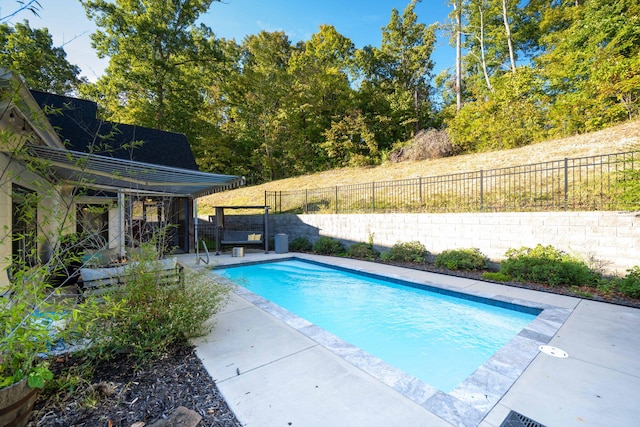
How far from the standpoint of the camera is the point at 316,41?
905 inches

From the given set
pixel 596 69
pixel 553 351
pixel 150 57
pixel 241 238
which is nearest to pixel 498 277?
pixel 553 351

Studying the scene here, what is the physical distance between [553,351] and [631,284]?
3.00 m

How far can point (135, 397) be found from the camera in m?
2.07

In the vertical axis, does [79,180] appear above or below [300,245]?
above

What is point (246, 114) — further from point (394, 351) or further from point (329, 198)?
point (394, 351)

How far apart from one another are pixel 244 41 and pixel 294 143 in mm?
11082

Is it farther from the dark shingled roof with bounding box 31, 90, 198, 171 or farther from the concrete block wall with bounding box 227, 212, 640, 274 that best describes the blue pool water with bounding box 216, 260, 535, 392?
the dark shingled roof with bounding box 31, 90, 198, 171

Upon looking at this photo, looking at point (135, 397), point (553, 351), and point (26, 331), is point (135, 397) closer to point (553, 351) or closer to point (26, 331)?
point (26, 331)

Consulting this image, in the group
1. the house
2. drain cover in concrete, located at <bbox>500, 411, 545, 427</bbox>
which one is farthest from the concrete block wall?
drain cover in concrete, located at <bbox>500, 411, 545, 427</bbox>

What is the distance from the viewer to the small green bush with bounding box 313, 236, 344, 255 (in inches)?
368

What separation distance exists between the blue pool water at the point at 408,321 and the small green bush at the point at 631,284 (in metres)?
1.74

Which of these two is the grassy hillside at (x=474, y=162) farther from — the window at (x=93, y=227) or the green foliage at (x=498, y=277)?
the window at (x=93, y=227)

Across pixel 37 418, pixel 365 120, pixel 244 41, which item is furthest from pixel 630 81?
pixel 244 41

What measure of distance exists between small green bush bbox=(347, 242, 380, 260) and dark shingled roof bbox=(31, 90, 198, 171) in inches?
290
